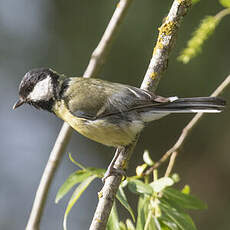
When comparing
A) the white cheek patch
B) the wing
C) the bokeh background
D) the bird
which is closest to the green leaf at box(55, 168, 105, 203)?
the bird

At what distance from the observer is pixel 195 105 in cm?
234

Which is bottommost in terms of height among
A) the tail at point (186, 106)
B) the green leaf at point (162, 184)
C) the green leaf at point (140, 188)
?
the green leaf at point (140, 188)

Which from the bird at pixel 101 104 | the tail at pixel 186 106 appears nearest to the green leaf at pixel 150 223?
the bird at pixel 101 104

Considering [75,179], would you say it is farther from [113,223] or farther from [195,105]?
[195,105]

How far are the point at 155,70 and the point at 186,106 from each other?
0.29 m

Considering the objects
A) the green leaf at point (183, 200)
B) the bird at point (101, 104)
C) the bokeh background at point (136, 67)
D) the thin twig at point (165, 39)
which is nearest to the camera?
the green leaf at point (183, 200)

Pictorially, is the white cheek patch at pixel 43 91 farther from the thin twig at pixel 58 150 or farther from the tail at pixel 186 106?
the tail at pixel 186 106

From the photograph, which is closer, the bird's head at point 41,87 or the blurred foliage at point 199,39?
the blurred foliage at point 199,39

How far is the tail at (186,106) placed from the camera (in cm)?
227

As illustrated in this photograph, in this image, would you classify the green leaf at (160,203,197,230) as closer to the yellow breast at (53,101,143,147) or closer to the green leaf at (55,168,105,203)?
the green leaf at (55,168,105,203)

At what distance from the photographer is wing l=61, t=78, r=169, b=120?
260 cm

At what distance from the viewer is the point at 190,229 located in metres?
1.93

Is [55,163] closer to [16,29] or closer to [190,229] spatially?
[190,229]

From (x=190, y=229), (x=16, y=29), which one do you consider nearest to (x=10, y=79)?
(x=16, y=29)
